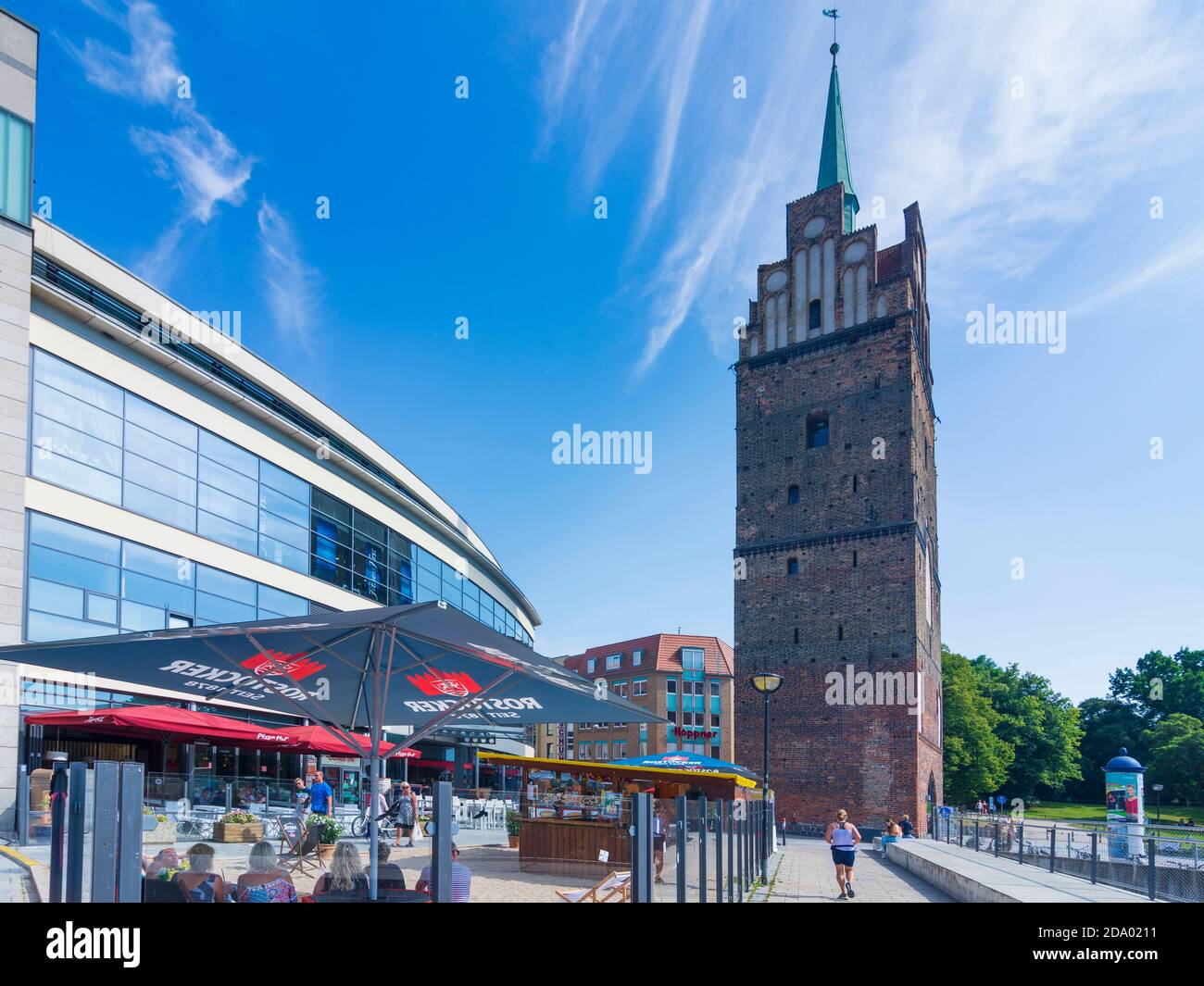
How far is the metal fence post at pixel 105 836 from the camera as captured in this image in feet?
13.2

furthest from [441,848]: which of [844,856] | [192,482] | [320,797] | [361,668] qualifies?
[192,482]

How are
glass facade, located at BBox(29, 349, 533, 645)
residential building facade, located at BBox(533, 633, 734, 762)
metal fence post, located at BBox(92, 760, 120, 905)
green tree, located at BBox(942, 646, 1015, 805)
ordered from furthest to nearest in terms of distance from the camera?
1. residential building facade, located at BBox(533, 633, 734, 762)
2. green tree, located at BBox(942, 646, 1015, 805)
3. glass facade, located at BBox(29, 349, 533, 645)
4. metal fence post, located at BBox(92, 760, 120, 905)

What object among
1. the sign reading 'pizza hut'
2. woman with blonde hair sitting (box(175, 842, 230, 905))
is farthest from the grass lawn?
woman with blonde hair sitting (box(175, 842, 230, 905))

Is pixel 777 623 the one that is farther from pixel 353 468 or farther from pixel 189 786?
pixel 189 786

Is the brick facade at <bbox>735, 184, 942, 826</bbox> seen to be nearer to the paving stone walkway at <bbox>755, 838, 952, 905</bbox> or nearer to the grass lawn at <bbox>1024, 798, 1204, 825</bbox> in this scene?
the paving stone walkway at <bbox>755, 838, 952, 905</bbox>

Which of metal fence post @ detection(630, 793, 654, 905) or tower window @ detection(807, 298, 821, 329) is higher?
tower window @ detection(807, 298, 821, 329)

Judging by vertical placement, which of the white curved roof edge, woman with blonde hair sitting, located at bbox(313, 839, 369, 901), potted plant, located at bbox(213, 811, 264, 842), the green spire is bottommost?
potted plant, located at bbox(213, 811, 264, 842)

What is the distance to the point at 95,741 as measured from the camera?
20.3 metres

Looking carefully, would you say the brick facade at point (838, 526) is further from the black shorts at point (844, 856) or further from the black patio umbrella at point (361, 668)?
the black patio umbrella at point (361, 668)

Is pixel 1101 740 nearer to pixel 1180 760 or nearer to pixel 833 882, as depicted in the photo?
pixel 1180 760

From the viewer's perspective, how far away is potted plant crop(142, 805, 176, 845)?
25.4 feet

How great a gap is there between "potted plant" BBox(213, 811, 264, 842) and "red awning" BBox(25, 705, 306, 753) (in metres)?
5.29

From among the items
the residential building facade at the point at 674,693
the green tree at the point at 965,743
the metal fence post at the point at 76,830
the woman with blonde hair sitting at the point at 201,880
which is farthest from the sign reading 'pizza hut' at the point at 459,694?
the residential building facade at the point at 674,693

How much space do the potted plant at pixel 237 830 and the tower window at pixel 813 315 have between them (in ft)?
111
